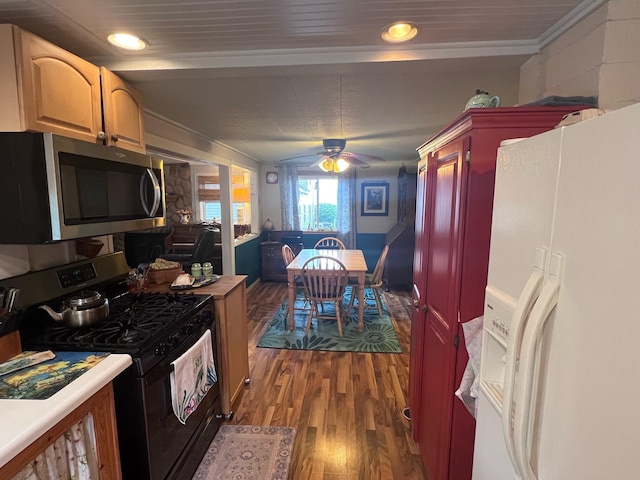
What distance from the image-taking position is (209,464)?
1855 mm

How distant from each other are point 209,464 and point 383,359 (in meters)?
1.70

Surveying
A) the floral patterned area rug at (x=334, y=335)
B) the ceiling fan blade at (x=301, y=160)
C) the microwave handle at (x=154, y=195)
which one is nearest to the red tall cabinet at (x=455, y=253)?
the microwave handle at (x=154, y=195)

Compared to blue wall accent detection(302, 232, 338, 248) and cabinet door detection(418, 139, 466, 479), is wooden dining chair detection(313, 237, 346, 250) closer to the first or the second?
blue wall accent detection(302, 232, 338, 248)

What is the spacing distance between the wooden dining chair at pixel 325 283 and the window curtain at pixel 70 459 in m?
2.43

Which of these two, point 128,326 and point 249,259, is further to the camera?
point 249,259

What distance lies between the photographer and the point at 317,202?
6395 millimetres

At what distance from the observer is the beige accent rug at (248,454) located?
1788 mm

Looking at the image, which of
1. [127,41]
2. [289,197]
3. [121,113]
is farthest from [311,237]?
[127,41]

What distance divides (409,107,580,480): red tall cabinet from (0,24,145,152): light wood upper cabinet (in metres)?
1.63

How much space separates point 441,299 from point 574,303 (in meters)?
0.88

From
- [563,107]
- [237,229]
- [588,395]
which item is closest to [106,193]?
[588,395]

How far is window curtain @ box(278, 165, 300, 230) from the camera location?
612 centimetres

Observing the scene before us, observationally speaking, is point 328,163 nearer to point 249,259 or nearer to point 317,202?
point 249,259

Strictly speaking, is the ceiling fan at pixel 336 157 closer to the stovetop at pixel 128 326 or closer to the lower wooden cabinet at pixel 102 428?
the stovetop at pixel 128 326
